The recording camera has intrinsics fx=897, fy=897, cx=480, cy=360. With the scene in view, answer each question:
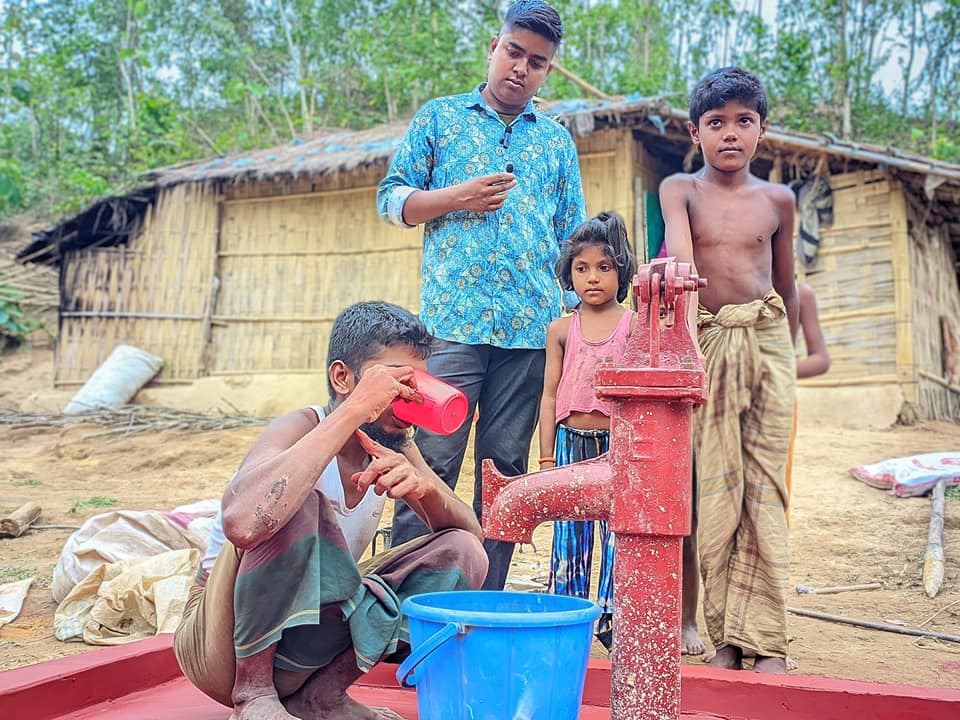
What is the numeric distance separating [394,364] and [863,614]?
2415mm

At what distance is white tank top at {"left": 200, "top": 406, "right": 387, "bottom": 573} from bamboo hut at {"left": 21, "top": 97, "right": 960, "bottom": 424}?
6.50 m

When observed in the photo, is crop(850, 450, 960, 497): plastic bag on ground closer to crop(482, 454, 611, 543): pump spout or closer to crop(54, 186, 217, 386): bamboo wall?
crop(482, 454, 611, 543): pump spout

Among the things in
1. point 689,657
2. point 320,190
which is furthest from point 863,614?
point 320,190

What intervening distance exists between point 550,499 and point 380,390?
0.41 metres

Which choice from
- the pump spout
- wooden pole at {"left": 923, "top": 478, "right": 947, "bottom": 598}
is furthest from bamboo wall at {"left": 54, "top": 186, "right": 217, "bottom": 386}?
the pump spout

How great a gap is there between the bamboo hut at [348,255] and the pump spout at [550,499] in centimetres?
681

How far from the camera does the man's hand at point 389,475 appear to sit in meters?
1.75

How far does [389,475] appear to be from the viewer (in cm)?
175

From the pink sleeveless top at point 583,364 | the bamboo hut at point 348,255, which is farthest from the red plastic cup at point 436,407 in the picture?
the bamboo hut at point 348,255

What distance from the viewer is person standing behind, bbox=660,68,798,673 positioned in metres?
2.52

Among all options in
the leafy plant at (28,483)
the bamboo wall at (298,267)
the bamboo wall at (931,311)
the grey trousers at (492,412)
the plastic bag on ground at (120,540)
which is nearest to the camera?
the grey trousers at (492,412)

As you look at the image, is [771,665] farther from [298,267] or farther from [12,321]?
[12,321]

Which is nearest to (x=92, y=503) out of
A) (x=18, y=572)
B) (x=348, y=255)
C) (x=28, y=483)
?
(x=28, y=483)

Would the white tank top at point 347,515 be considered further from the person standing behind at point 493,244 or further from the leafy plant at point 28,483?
the leafy plant at point 28,483
